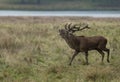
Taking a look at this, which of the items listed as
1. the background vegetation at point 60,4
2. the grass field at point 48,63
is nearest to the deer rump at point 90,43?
the grass field at point 48,63

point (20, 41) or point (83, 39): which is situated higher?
point (83, 39)

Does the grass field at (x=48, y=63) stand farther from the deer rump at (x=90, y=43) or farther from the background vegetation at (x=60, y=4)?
the background vegetation at (x=60, y=4)

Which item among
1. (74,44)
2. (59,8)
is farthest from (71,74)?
(59,8)

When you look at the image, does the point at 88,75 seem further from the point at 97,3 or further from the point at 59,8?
the point at 97,3

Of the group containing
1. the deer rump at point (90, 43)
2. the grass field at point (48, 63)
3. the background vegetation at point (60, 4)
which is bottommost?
the background vegetation at point (60, 4)

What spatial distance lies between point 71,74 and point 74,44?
5.22 ft

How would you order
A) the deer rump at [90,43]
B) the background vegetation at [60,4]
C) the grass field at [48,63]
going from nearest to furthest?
1. the grass field at [48,63]
2. the deer rump at [90,43]
3. the background vegetation at [60,4]

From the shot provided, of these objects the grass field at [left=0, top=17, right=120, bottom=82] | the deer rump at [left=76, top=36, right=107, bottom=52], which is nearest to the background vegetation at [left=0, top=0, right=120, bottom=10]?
the grass field at [left=0, top=17, right=120, bottom=82]

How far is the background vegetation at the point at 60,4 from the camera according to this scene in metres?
84.0

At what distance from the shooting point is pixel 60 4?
89.9 meters

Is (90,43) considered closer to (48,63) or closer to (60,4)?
(48,63)

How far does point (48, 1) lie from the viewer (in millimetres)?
91562

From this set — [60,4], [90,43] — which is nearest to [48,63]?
[90,43]

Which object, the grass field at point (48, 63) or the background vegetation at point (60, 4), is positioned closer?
the grass field at point (48, 63)
